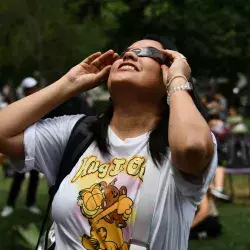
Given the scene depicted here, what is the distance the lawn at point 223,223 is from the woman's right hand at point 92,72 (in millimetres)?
3301

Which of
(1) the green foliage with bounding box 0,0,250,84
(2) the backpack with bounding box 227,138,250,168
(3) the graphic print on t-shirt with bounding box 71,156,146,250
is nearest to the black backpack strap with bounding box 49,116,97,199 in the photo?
(3) the graphic print on t-shirt with bounding box 71,156,146,250

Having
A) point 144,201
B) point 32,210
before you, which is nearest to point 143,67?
point 144,201

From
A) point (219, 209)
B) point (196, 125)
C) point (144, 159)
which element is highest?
point (196, 125)

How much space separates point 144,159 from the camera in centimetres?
261

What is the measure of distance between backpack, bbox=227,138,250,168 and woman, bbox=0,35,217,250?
8183 millimetres

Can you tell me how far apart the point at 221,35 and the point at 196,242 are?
15605 millimetres

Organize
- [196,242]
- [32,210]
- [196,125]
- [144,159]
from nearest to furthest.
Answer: [196,125], [144,159], [196,242], [32,210]

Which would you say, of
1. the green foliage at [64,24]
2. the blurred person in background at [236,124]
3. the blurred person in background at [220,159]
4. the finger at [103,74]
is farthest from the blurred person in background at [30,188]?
the finger at [103,74]

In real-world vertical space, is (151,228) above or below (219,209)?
above

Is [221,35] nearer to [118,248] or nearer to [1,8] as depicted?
[1,8]

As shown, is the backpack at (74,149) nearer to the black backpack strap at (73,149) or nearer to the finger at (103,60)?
the black backpack strap at (73,149)

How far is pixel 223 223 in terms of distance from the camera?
8.45 metres

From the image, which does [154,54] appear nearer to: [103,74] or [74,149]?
[103,74]

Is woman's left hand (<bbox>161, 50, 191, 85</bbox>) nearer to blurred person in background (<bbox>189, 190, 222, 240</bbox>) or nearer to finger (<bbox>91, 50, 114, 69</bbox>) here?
finger (<bbox>91, 50, 114, 69</bbox>)
